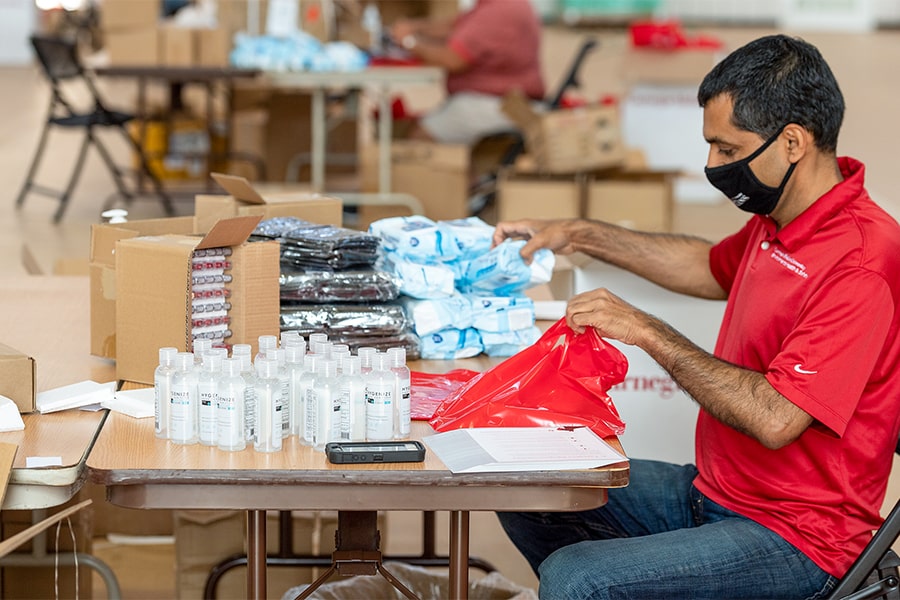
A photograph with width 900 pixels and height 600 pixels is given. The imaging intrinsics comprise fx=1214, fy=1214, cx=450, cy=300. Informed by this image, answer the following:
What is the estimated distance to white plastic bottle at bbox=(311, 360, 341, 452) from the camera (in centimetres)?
177

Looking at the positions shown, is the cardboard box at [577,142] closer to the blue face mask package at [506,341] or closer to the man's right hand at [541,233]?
the man's right hand at [541,233]

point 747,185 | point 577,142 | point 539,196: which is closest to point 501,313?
point 747,185

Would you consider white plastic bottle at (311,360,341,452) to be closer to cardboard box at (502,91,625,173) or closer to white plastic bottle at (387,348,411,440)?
white plastic bottle at (387,348,411,440)

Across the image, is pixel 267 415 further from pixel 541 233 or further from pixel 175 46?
pixel 175 46

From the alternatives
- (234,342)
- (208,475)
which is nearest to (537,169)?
(234,342)

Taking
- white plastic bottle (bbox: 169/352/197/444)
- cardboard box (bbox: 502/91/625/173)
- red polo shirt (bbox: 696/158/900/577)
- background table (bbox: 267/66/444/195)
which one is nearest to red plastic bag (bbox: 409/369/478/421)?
white plastic bottle (bbox: 169/352/197/444)

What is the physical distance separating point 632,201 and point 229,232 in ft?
13.7

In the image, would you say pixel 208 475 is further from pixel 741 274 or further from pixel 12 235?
pixel 12 235

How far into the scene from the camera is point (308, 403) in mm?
1792

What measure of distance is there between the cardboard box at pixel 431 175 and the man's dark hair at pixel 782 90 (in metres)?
4.17

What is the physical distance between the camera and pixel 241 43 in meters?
6.90

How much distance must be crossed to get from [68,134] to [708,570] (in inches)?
Answer: 359

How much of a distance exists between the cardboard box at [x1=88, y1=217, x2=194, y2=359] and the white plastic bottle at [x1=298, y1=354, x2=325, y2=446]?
562mm

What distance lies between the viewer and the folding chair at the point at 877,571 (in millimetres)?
1850
